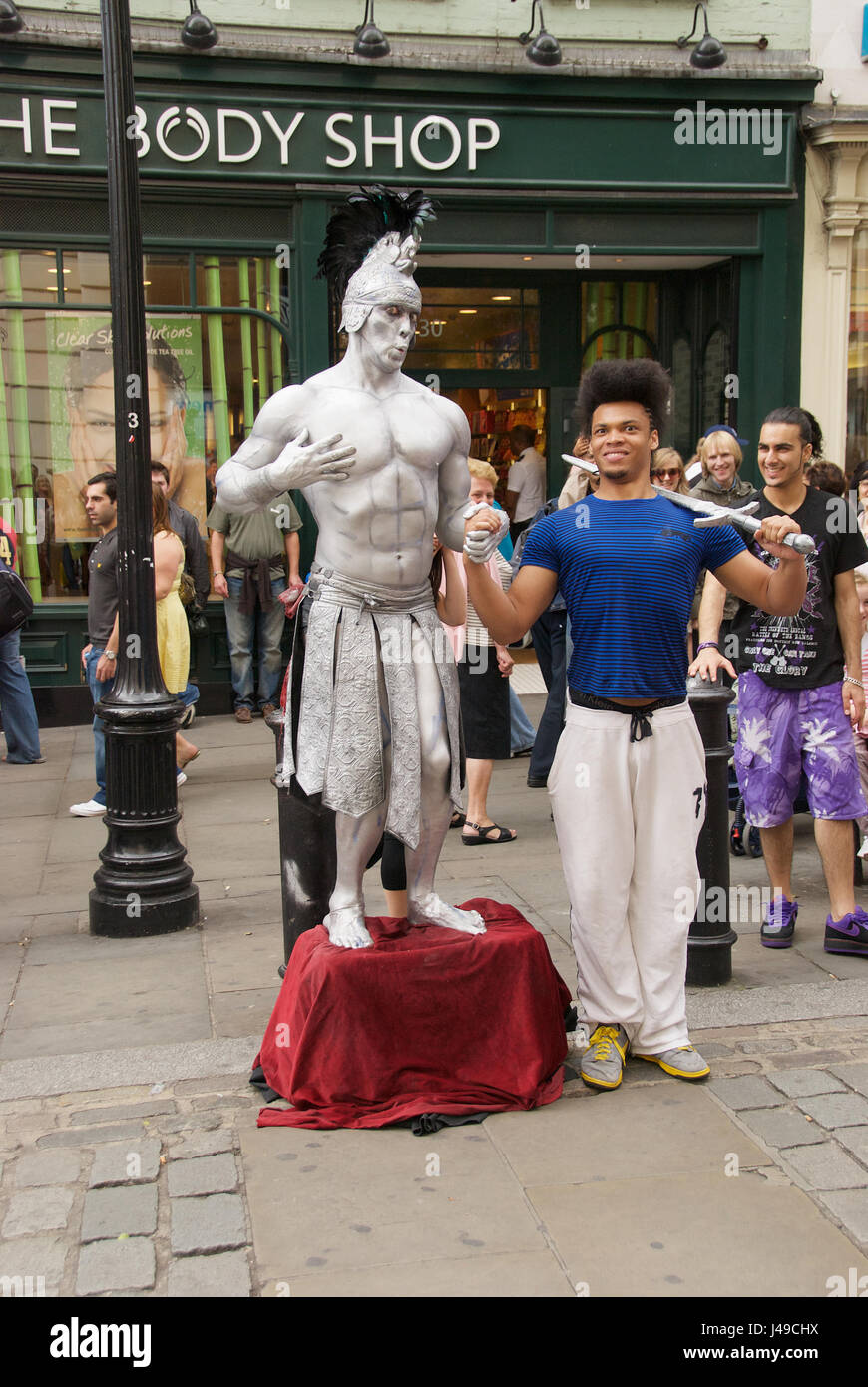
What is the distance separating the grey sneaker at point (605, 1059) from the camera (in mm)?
4074

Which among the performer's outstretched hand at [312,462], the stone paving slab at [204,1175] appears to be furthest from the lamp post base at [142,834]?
the performer's outstretched hand at [312,462]

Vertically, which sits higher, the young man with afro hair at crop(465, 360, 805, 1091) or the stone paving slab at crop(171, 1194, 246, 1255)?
the young man with afro hair at crop(465, 360, 805, 1091)

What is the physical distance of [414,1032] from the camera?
3984 millimetres

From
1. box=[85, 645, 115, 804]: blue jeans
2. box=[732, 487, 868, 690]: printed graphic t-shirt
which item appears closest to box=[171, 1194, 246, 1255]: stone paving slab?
box=[732, 487, 868, 690]: printed graphic t-shirt

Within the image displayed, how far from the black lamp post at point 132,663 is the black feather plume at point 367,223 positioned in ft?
5.35

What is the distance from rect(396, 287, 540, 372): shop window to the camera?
11.9m

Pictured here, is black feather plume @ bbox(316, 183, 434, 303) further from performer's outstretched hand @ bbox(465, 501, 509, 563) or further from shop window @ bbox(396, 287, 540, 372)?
shop window @ bbox(396, 287, 540, 372)

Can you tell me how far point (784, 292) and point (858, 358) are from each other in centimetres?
91

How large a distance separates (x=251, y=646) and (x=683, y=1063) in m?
6.76

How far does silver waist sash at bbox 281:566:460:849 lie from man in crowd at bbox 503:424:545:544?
28.5ft

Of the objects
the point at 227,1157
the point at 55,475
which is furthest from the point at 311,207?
the point at 227,1157

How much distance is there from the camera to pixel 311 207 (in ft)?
33.7

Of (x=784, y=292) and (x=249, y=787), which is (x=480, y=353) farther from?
(x=249, y=787)

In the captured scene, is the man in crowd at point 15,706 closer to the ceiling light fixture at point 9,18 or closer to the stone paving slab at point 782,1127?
the ceiling light fixture at point 9,18
